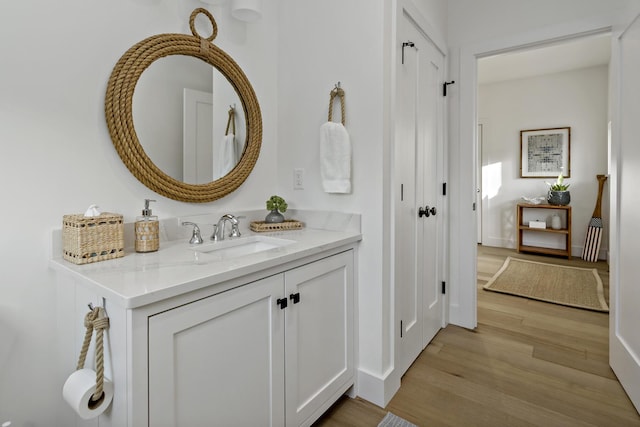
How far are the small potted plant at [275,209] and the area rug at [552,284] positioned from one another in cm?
255

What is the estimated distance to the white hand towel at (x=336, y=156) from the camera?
5.45 ft

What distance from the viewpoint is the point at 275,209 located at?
1838mm

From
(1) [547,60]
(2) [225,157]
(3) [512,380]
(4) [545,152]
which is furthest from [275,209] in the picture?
(4) [545,152]

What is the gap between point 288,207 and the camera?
199 centimetres

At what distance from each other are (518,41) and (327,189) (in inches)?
69.5

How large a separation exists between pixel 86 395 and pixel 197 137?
111 centimetres

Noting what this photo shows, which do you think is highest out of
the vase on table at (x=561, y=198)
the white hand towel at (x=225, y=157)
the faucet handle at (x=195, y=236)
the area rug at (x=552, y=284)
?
the white hand towel at (x=225, y=157)

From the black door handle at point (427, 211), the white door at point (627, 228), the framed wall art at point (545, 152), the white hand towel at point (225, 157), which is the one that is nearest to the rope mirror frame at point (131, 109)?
the white hand towel at point (225, 157)

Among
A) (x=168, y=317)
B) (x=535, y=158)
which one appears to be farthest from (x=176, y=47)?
(x=535, y=158)

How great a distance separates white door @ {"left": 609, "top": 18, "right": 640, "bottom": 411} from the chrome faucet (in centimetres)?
187

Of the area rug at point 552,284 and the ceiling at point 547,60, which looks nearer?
the area rug at point 552,284

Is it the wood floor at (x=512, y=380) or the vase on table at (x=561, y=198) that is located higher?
the vase on table at (x=561, y=198)

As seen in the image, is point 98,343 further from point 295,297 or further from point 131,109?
point 131,109

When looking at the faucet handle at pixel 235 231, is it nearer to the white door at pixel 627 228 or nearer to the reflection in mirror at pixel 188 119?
the reflection in mirror at pixel 188 119
